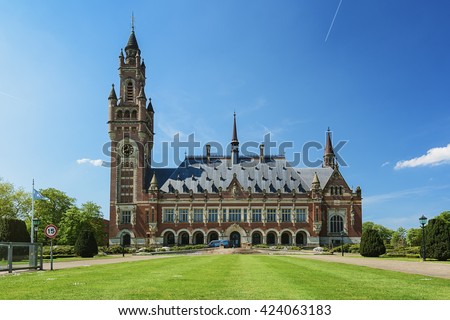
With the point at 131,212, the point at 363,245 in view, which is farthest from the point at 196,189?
the point at 363,245

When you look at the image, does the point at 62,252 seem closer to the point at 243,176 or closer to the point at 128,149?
the point at 128,149

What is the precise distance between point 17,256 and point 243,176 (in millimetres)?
64190

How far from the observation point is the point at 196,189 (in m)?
89.5

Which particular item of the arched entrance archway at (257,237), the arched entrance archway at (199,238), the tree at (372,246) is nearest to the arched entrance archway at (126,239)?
the arched entrance archway at (199,238)

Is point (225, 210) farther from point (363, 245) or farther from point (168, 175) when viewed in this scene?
point (363, 245)

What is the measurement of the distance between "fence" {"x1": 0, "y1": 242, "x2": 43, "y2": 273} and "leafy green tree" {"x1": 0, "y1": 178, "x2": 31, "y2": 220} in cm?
5385

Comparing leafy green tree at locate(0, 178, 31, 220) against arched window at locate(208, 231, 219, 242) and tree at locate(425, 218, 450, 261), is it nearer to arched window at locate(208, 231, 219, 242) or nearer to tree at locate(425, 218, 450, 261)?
arched window at locate(208, 231, 219, 242)

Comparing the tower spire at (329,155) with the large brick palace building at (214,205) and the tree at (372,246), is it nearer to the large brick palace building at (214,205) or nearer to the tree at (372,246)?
the large brick palace building at (214,205)

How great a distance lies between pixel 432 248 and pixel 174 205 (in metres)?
52.4

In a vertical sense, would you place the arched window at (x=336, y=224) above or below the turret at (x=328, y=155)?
below

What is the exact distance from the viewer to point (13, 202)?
84750mm

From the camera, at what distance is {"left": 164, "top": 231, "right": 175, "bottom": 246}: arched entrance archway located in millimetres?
87312

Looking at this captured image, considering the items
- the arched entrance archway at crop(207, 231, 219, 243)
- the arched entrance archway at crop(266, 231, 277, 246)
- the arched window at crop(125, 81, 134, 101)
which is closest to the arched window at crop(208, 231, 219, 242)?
the arched entrance archway at crop(207, 231, 219, 243)

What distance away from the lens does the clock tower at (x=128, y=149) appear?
8694cm
